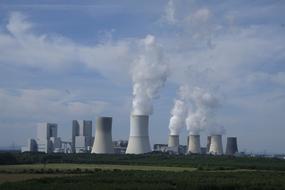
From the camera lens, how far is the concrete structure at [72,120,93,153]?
9819 centimetres

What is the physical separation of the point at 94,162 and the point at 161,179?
3361 cm

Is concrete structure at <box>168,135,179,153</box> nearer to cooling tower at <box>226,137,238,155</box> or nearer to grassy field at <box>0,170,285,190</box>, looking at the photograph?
cooling tower at <box>226,137,238,155</box>

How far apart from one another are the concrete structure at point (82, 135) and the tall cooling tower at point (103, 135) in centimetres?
2900

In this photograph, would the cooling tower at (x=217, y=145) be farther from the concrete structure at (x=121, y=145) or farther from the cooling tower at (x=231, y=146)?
the concrete structure at (x=121, y=145)

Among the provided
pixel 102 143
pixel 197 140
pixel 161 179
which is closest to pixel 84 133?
pixel 197 140

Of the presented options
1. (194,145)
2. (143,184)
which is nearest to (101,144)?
(194,145)

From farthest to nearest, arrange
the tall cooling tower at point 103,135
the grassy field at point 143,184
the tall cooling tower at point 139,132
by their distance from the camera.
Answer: the tall cooling tower at point 103,135 → the tall cooling tower at point 139,132 → the grassy field at point 143,184

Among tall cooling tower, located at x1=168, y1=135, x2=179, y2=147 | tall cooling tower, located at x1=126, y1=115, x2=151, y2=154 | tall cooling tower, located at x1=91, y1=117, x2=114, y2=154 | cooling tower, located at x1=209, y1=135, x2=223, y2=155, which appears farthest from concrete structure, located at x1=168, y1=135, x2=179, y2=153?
tall cooling tower, located at x1=126, y1=115, x2=151, y2=154

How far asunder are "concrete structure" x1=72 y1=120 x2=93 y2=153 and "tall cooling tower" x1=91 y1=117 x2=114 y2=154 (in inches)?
1142

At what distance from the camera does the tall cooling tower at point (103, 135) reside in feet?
207

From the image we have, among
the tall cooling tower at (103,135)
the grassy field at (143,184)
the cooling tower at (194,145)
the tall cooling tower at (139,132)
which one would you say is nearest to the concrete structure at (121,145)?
the cooling tower at (194,145)

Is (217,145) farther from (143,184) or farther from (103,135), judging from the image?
(143,184)

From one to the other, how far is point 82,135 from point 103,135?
3511 centimetres

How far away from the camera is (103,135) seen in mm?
64688
